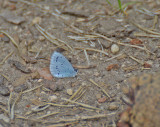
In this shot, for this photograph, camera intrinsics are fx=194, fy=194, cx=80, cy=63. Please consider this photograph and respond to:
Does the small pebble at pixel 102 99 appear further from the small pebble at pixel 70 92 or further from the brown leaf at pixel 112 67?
the brown leaf at pixel 112 67

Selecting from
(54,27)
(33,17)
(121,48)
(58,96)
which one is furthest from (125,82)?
(33,17)

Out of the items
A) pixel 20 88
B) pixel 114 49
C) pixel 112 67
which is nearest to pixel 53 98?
pixel 20 88

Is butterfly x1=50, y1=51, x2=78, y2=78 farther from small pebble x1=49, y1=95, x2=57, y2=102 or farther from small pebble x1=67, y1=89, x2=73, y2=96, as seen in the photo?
small pebble x1=49, y1=95, x2=57, y2=102

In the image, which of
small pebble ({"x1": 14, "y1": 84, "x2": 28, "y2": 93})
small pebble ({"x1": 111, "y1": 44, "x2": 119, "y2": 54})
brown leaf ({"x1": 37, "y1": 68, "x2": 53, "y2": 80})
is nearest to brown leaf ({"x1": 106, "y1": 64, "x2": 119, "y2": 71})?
small pebble ({"x1": 111, "y1": 44, "x2": 119, "y2": 54})

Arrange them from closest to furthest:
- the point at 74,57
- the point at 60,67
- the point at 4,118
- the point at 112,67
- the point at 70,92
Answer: the point at 4,118 → the point at 70,92 → the point at 112,67 → the point at 60,67 → the point at 74,57

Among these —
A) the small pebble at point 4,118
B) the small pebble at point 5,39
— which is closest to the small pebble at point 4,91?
the small pebble at point 4,118

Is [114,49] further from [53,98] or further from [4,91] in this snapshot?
[4,91]

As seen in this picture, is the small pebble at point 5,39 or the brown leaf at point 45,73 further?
the small pebble at point 5,39

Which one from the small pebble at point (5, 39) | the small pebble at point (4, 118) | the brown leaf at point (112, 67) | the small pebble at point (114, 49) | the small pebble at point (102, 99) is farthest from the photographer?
the small pebble at point (5, 39)
